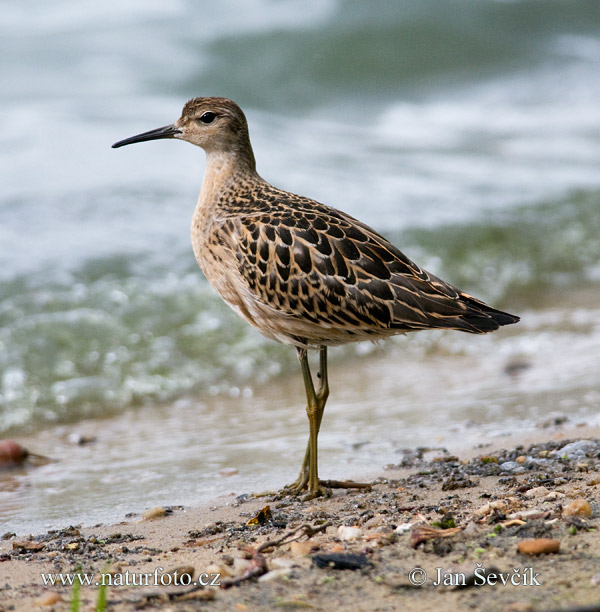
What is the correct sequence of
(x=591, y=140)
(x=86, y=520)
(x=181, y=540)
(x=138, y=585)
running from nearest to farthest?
(x=138, y=585), (x=181, y=540), (x=86, y=520), (x=591, y=140)

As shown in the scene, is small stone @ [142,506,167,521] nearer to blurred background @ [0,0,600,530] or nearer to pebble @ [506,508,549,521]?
blurred background @ [0,0,600,530]

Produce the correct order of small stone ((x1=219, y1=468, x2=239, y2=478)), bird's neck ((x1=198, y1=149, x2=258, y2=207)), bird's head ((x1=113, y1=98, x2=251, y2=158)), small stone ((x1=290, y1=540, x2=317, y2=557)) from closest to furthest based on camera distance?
small stone ((x1=290, y1=540, x2=317, y2=557)) → small stone ((x1=219, y1=468, x2=239, y2=478)) → bird's neck ((x1=198, y1=149, x2=258, y2=207)) → bird's head ((x1=113, y1=98, x2=251, y2=158))

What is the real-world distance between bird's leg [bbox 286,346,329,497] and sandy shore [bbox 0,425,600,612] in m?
0.16

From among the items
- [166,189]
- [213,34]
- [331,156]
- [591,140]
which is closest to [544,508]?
[166,189]

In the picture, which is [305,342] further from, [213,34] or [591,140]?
[213,34]

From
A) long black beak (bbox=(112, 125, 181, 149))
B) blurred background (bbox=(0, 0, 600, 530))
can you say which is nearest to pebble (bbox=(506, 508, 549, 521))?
blurred background (bbox=(0, 0, 600, 530))

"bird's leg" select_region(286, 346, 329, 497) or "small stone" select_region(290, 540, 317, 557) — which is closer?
"small stone" select_region(290, 540, 317, 557)

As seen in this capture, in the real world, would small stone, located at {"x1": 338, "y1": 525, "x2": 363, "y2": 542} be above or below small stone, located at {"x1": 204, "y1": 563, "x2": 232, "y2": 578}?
above

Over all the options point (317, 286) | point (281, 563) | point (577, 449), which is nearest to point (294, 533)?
point (281, 563)

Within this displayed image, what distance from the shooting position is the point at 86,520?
4914mm

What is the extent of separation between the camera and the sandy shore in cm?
318

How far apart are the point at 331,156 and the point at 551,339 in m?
6.96

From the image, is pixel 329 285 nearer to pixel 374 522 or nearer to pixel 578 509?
pixel 374 522

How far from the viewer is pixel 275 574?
338 cm
